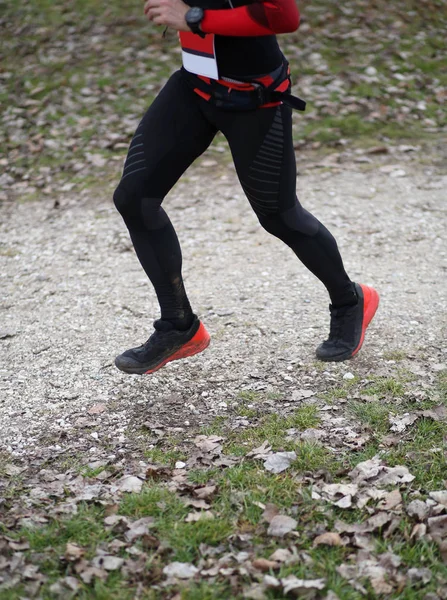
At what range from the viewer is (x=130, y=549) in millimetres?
2684

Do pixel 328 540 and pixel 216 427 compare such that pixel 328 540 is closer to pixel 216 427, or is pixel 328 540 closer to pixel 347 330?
pixel 216 427

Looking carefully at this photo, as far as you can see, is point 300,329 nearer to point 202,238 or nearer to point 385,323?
point 385,323


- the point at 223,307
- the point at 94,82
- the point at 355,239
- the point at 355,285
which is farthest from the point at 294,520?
the point at 94,82

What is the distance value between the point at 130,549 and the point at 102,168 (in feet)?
18.6

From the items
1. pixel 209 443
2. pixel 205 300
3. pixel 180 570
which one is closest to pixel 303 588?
pixel 180 570

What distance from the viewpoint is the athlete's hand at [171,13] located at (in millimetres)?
3025

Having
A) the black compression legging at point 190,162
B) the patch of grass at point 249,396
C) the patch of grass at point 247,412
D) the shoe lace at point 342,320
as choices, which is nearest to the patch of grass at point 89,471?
the patch of grass at point 247,412

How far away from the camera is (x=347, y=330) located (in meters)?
4.04

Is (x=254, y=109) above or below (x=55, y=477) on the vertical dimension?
above

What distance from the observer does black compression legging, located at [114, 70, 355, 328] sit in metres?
3.24

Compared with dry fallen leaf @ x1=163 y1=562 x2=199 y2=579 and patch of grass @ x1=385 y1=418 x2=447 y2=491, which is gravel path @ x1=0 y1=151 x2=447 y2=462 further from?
dry fallen leaf @ x1=163 y1=562 x2=199 y2=579

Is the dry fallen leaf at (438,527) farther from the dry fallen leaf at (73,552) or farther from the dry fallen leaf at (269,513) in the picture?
the dry fallen leaf at (73,552)

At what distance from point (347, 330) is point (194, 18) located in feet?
6.60

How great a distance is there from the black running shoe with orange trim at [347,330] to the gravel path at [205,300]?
106 millimetres
